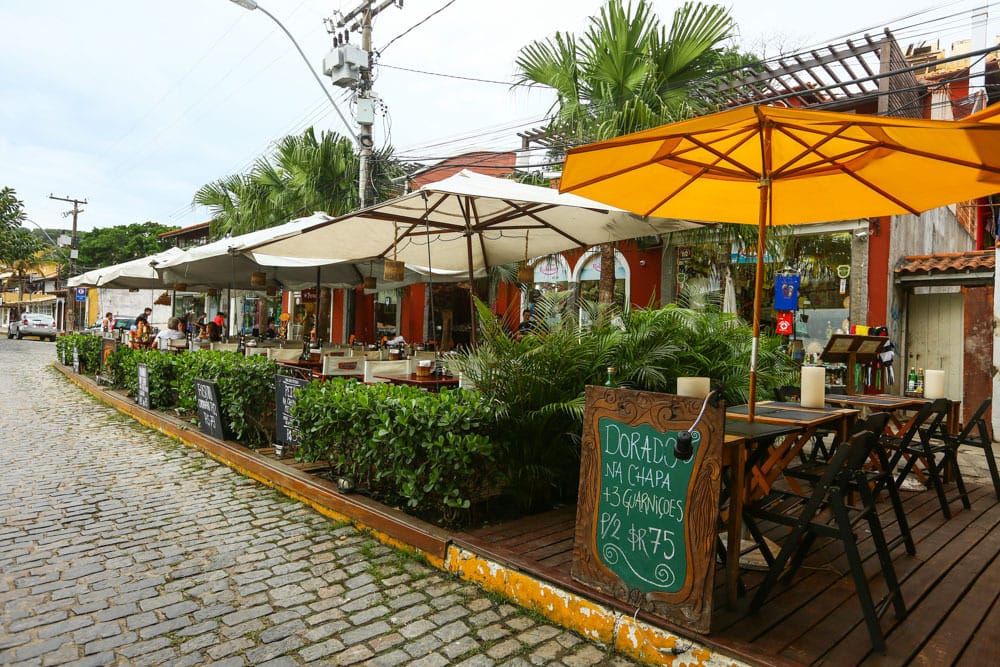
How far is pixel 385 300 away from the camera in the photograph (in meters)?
19.6

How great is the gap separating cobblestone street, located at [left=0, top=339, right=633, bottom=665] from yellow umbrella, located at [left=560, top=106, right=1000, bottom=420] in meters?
1.99

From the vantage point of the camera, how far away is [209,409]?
6.90 metres

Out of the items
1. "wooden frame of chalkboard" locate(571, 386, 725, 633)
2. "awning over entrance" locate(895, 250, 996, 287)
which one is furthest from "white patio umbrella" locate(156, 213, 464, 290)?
"awning over entrance" locate(895, 250, 996, 287)

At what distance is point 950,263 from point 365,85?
1160 cm

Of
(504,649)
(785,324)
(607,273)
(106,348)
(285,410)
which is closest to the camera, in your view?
(504,649)

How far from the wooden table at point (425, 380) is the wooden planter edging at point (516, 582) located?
137 centimetres

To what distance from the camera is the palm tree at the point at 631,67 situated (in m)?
8.35

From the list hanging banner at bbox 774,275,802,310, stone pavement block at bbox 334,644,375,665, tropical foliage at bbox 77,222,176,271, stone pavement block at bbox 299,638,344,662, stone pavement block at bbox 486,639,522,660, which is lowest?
stone pavement block at bbox 299,638,344,662

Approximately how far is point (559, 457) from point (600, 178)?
1987 mm

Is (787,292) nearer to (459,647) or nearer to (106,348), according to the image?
(459,647)

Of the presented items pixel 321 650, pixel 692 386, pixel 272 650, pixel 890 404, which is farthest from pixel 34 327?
pixel 890 404

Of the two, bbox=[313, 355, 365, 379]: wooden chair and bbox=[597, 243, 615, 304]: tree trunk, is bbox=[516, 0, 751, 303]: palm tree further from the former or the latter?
bbox=[313, 355, 365, 379]: wooden chair

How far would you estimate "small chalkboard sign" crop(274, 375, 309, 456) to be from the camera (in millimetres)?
5742

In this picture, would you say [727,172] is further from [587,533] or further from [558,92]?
[558,92]
